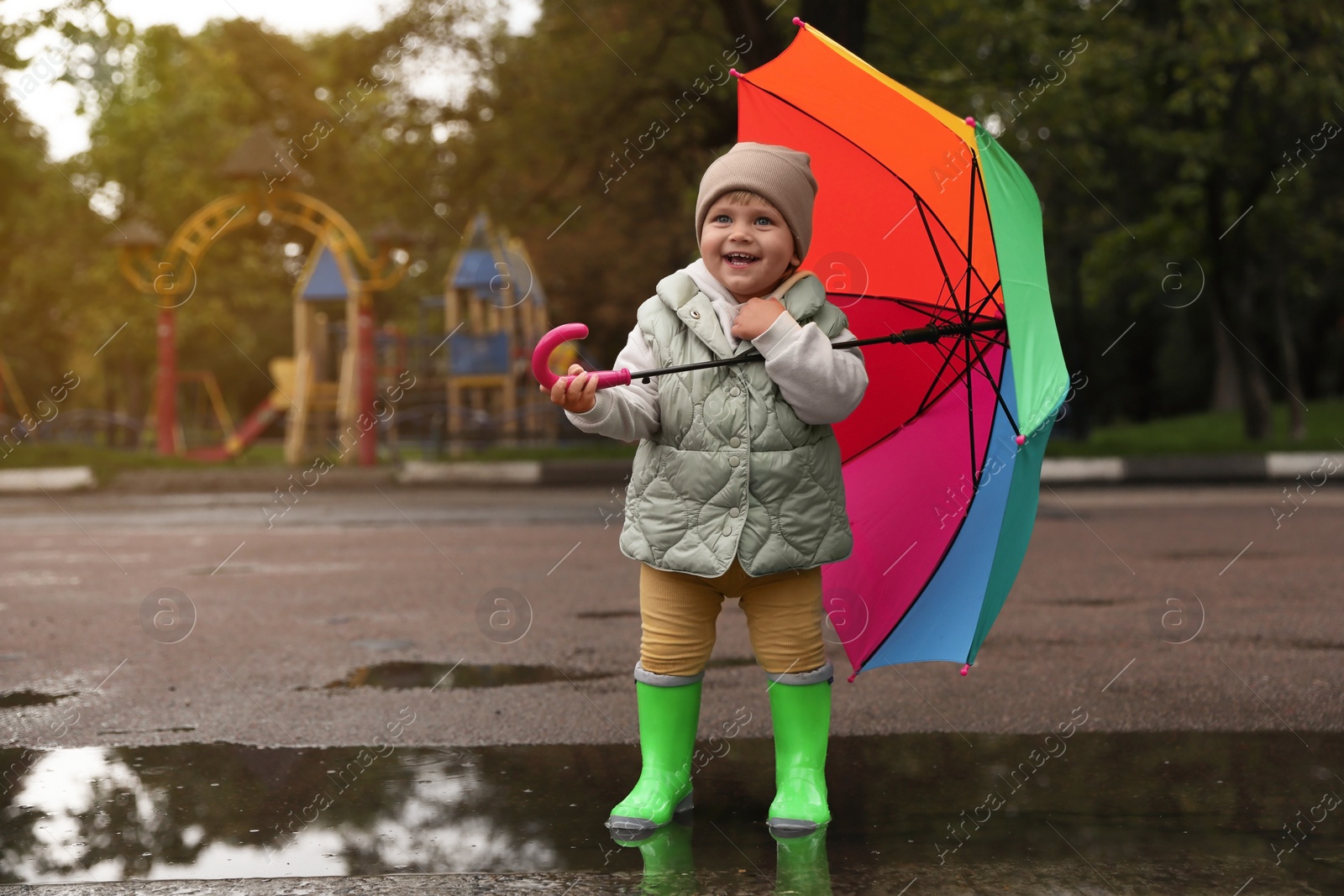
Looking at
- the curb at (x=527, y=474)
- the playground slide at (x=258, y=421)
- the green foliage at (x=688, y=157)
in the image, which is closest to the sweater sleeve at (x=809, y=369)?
the green foliage at (x=688, y=157)

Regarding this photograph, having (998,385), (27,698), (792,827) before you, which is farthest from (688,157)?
(792,827)

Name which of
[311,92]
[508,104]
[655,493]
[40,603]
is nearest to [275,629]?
[40,603]

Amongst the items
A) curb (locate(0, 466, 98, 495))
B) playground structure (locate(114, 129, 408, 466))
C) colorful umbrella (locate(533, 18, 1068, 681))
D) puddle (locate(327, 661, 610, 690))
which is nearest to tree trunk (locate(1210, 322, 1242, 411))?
playground structure (locate(114, 129, 408, 466))

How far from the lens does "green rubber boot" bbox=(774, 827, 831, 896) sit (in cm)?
291

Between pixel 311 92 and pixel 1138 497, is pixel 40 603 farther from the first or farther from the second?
pixel 311 92

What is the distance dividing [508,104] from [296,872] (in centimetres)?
1858

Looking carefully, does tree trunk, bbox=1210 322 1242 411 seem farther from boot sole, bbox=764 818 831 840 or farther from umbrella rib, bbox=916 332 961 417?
boot sole, bbox=764 818 831 840

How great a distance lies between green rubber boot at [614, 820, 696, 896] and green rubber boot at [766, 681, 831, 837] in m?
0.24

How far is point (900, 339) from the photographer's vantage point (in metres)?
3.52

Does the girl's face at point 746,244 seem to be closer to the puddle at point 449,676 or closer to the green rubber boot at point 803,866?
the green rubber boot at point 803,866

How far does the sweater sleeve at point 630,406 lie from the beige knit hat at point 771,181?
33 centimetres

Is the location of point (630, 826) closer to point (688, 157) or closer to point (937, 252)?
point (937, 252)

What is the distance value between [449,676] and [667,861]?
2566 mm

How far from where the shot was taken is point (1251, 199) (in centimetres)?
2039
